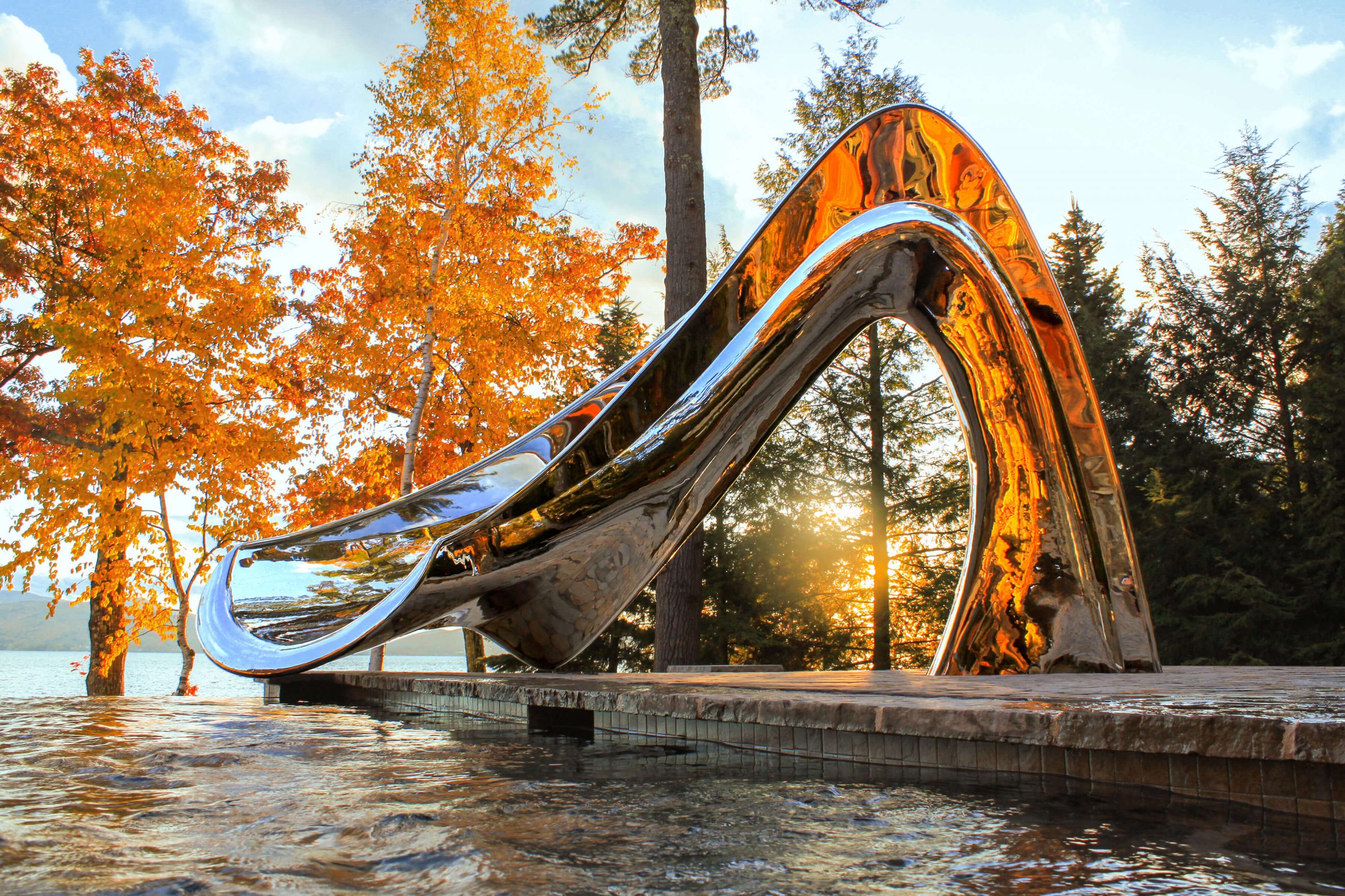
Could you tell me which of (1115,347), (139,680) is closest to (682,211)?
(1115,347)

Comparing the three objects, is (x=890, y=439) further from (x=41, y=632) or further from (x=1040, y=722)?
(x=41, y=632)

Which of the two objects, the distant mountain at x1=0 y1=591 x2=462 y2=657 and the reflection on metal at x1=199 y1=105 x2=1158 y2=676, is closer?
the reflection on metal at x1=199 y1=105 x2=1158 y2=676

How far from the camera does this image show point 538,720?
12.4 ft

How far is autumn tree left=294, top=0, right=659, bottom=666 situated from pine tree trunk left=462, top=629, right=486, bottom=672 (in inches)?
2.9

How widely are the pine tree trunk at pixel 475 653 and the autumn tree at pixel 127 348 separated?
315 centimetres

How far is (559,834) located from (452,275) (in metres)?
10.8

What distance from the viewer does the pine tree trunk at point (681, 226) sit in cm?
775

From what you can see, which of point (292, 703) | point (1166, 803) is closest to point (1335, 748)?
point (1166, 803)

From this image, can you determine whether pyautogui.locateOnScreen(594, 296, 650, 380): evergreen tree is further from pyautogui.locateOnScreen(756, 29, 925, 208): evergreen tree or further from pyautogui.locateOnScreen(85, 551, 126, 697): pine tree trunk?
pyautogui.locateOnScreen(85, 551, 126, 697): pine tree trunk

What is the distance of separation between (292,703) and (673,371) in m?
3.27

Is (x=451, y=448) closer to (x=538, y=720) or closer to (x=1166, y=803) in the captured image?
(x=538, y=720)

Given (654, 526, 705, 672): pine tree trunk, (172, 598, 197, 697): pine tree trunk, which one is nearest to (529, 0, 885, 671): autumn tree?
(654, 526, 705, 672): pine tree trunk

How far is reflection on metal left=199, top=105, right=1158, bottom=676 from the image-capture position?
3.74 m

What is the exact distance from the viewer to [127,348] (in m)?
8.66
